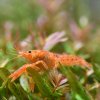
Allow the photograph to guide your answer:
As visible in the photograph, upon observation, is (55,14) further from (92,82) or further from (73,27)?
(92,82)

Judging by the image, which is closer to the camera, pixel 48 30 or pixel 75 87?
pixel 75 87

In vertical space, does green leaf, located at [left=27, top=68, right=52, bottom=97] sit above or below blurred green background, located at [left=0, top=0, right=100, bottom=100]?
below

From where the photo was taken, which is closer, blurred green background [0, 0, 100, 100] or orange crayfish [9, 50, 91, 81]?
orange crayfish [9, 50, 91, 81]

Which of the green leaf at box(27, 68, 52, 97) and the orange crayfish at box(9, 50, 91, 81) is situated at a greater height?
the orange crayfish at box(9, 50, 91, 81)

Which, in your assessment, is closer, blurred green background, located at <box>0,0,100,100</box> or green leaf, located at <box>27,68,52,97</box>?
green leaf, located at <box>27,68,52,97</box>

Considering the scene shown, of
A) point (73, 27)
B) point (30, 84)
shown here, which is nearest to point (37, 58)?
point (30, 84)

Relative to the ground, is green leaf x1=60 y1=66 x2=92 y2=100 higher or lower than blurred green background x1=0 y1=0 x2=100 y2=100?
lower

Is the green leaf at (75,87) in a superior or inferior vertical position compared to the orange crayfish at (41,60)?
inferior

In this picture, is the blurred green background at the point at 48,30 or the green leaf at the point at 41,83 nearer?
the green leaf at the point at 41,83

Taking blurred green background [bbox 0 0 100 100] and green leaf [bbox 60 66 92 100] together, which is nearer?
green leaf [bbox 60 66 92 100]

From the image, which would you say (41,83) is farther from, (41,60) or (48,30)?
(48,30)

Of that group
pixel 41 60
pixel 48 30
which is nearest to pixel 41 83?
pixel 41 60
